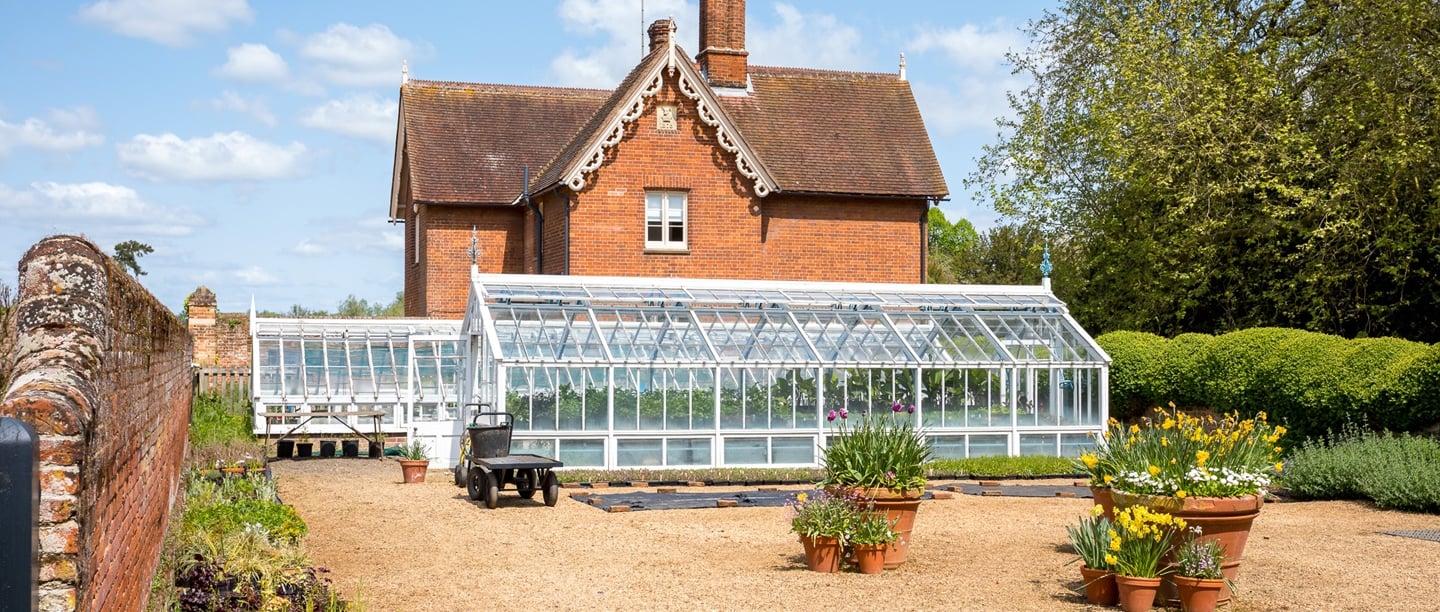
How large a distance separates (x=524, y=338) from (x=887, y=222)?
1171cm

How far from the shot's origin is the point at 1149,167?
25.7 m

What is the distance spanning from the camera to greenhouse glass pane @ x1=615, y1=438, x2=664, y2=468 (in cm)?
2052

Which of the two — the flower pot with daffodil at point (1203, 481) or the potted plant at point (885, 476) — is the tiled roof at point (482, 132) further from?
the flower pot with daffodil at point (1203, 481)

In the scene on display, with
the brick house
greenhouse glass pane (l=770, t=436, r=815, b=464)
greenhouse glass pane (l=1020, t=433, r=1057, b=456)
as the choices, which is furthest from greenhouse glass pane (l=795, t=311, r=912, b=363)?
the brick house

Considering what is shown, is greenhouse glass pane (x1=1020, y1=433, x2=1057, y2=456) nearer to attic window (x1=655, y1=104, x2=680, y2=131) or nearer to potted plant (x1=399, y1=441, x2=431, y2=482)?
attic window (x1=655, y1=104, x2=680, y2=131)

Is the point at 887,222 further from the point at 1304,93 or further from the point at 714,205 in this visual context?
the point at 1304,93

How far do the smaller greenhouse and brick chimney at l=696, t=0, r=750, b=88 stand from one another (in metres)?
8.13

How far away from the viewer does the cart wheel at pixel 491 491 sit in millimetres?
15781

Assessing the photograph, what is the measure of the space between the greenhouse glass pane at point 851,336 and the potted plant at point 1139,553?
39.9 ft

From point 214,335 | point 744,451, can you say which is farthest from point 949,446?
point 214,335

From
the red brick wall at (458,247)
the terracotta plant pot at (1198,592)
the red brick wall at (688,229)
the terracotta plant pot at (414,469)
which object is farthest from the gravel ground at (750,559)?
the red brick wall at (458,247)

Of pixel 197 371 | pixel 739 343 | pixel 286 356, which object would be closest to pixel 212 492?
pixel 739 343

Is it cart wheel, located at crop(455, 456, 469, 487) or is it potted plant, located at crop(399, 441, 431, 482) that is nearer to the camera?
cart wheel, located at crop(455, 456, 469, 487)

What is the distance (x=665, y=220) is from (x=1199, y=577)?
19301 millimetres
